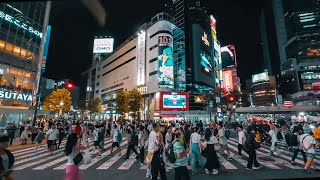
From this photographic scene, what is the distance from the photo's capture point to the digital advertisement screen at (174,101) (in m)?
58.6

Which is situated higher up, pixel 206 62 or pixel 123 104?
pixel 206 62

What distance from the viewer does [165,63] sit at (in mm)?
60312

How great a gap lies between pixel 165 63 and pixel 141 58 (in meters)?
10.7

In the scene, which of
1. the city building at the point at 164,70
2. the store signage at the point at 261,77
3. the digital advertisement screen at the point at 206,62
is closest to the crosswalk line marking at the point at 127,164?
the city building at the point at 164,70

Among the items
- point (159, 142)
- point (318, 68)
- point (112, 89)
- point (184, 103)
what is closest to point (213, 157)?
point (159, 142)

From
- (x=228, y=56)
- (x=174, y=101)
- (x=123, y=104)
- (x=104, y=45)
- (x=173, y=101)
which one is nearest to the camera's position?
(x=123, y=104)

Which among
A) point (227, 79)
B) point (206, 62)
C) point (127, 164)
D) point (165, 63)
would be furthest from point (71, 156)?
point (227, 79)

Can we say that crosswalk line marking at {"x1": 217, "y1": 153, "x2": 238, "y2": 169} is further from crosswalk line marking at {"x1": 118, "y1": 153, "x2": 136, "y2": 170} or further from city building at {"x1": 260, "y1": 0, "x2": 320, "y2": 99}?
city building at {"x1": 260, "y1": 0, "x2": 320, "y2": 99}

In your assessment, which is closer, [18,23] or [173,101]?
[18,23]

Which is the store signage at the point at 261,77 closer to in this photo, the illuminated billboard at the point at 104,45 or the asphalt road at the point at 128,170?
the illuminated billboard at the point at 104,45

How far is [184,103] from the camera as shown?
60.5m

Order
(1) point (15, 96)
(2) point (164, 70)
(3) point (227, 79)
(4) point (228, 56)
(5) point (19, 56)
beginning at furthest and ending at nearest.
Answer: (4) point (228, 56) → (3) point (227, 79) → (2) point (164, 70) → (5) point (19, 56) → (1) point (15, 96)

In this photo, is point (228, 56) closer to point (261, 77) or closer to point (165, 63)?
point (261, 77)

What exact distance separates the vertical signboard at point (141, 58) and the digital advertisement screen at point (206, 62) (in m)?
24.3
